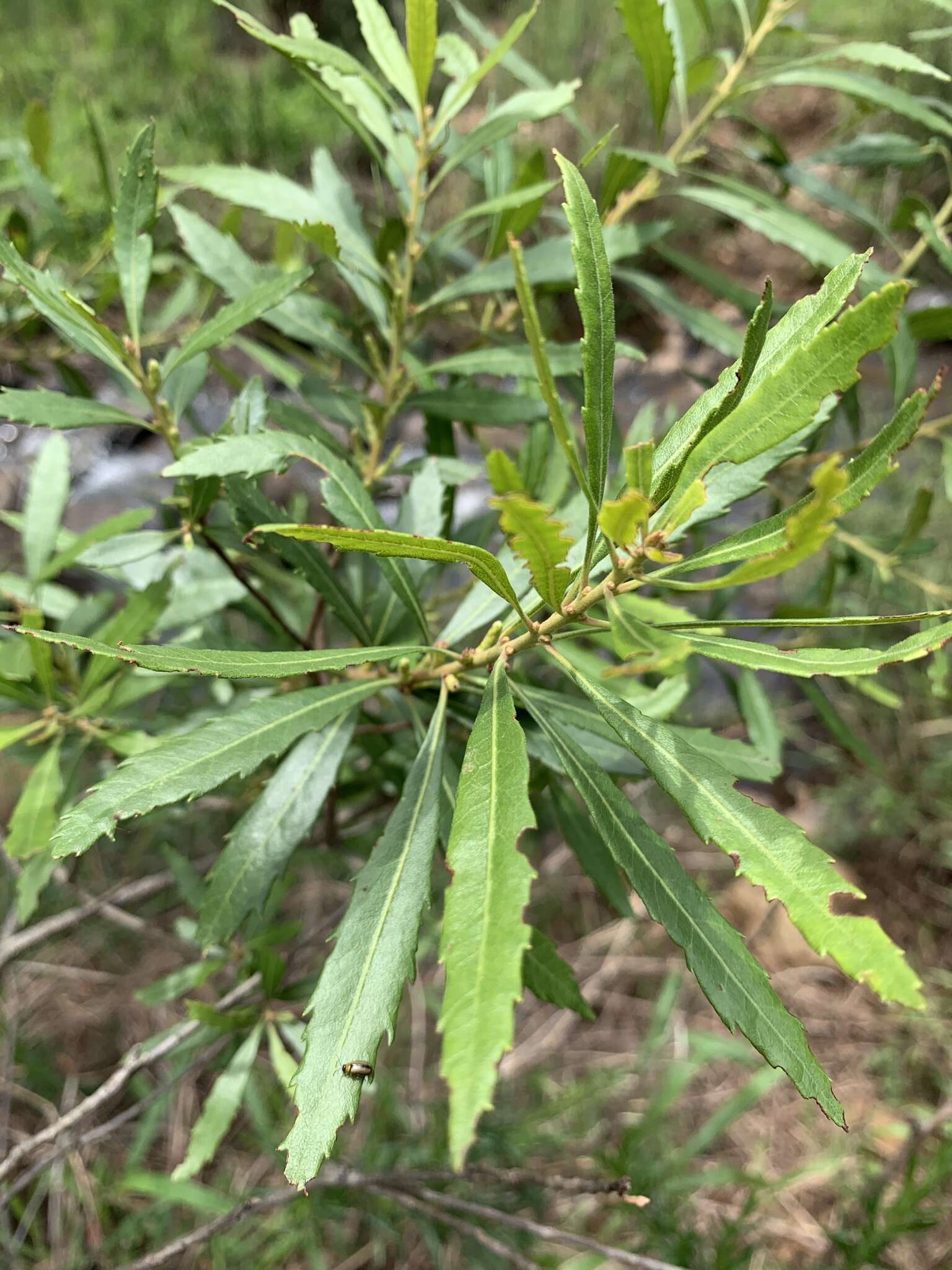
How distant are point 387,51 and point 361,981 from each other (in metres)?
1.01

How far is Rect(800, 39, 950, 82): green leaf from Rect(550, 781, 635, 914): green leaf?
0.95 meters

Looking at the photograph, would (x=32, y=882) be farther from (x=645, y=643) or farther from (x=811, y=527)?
(x=811, y=527)

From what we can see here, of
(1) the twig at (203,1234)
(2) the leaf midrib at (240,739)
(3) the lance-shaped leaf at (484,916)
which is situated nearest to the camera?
(3) the lance-shaped leaf at (484,916)

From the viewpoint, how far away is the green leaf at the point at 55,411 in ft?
2.83

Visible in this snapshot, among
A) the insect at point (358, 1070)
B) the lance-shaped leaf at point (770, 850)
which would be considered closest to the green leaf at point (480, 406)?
the lance-shaped leaf at point (770, 850)

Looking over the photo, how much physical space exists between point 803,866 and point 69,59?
21.8 feet

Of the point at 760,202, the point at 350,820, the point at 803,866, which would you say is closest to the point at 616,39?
the point at 760,202

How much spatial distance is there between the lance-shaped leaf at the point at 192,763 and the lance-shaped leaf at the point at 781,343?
1.30 ft

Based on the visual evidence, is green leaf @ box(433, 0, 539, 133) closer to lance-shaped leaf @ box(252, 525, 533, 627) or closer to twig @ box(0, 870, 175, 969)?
lance-shaped leaf @ box(252, 525, 533, 627)

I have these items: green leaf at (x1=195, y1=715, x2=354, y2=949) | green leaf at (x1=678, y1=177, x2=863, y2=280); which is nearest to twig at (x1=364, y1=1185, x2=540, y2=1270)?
green leaf at (x1=195, y1=715, x2=354, y2=949)

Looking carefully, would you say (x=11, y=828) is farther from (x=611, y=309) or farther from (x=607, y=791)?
(x=611, y=309)

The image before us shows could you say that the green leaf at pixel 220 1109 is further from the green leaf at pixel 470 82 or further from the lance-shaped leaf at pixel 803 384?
the green leaf at pixel 470 82

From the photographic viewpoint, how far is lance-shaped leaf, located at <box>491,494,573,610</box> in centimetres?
48

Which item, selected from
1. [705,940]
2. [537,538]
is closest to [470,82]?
[537,538]
